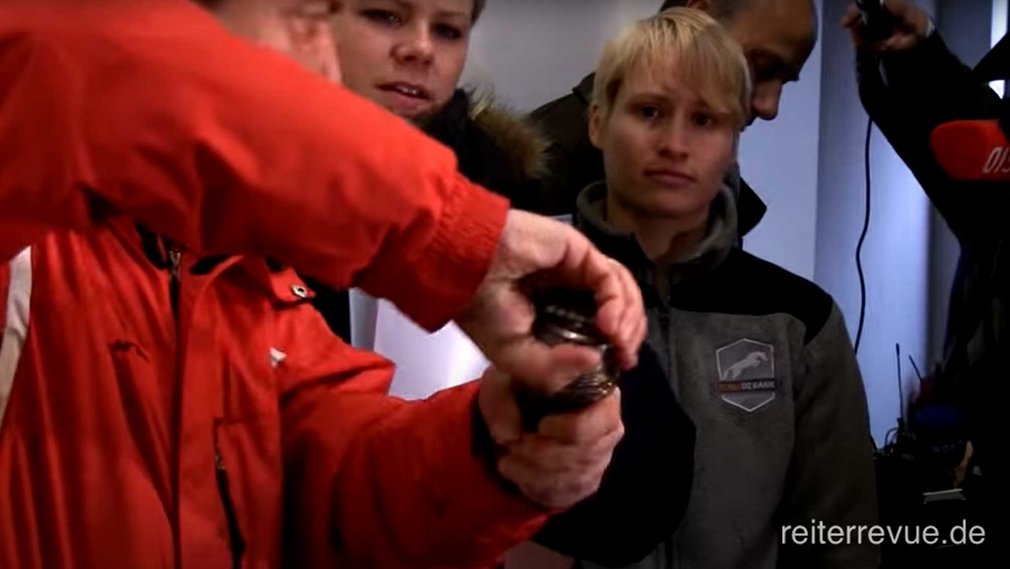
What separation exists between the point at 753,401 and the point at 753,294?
0.11m

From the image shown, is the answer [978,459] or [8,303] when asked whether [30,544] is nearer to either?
[8,303]

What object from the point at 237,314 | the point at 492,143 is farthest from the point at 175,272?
the point at 492,143

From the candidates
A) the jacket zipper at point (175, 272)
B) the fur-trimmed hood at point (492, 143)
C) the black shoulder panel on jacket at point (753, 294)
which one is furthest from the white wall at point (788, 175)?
the jacket zipper at point (175, 272)

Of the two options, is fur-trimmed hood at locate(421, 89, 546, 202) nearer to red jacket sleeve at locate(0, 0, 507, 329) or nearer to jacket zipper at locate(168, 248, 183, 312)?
jacket zipper at locate(168, 248, 183, 312)

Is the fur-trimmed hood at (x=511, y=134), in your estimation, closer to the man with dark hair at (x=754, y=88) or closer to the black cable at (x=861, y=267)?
the man with dark hair at (x=754, y=88)

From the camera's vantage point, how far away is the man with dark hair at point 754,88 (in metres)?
1.27

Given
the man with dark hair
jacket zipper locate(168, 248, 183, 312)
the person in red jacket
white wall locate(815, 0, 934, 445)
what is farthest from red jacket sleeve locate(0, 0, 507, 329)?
white wall locate(815, 0, 934, 445)

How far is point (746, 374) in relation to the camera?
1127 millimetres

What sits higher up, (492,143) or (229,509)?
(492,143)

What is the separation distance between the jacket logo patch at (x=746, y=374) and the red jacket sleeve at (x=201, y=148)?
2.36 ft

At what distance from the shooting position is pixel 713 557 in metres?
1.09

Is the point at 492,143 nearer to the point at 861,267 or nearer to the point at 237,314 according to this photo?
the point at 237,314

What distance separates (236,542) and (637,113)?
66 cm

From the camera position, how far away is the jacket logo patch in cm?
112
